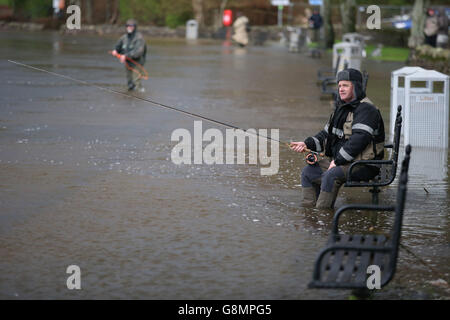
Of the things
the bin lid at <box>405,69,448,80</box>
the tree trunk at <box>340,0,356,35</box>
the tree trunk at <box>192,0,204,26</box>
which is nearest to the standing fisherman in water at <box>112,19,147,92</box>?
the bin lid at <box>405,69,448,80</box>

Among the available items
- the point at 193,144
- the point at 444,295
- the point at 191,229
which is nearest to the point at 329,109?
the point at 193,144

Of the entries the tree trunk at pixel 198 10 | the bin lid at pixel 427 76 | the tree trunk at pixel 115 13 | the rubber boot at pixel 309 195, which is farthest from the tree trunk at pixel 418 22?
the tree trunk at pixel 115 13

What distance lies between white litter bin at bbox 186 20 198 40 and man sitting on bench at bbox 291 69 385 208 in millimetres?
50770

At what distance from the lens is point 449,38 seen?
39.2m

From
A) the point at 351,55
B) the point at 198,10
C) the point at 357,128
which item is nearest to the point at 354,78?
the point at 357,128

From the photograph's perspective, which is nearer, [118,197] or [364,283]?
[364,283]

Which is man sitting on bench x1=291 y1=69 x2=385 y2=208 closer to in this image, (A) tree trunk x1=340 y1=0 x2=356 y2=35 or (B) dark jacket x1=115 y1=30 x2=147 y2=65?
(B) dark jacket x1=115 y1=30 x2=147 y2=65

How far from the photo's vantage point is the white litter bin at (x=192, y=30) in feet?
194

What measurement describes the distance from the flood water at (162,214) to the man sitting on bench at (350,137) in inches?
13.1
